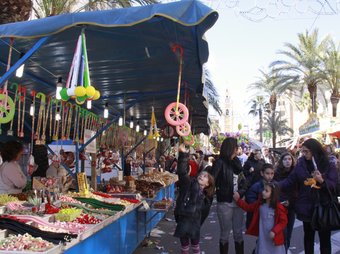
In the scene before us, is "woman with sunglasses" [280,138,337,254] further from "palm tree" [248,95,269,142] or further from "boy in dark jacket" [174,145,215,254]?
"palm tree" [248,95,269,142]

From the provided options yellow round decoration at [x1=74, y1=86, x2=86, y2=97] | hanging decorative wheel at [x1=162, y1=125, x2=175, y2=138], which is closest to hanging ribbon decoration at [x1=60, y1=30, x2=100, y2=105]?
yellow round decoration at [x1=74, y1=86, x2=86, y2=97]

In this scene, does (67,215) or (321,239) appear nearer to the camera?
(67,215)

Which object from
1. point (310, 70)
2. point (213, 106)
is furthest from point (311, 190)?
point (310, 70)

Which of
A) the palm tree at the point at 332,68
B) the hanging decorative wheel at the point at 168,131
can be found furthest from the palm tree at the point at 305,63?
the hanging decorative wheel at the point at 168,131

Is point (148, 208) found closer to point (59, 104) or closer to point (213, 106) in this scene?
point (59, 104)

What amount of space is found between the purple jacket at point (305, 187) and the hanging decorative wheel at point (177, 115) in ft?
5.75

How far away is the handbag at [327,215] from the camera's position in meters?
5.11

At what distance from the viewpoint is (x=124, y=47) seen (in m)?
5.07

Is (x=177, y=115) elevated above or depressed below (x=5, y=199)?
above

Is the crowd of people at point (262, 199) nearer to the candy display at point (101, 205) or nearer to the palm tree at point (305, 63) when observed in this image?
the candy display at point (101, 205)

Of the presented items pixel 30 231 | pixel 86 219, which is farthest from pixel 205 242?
pixel 30 231

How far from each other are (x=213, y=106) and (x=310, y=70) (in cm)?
864

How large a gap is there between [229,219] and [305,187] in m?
1.13

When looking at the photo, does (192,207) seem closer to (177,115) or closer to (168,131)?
(177,115)
